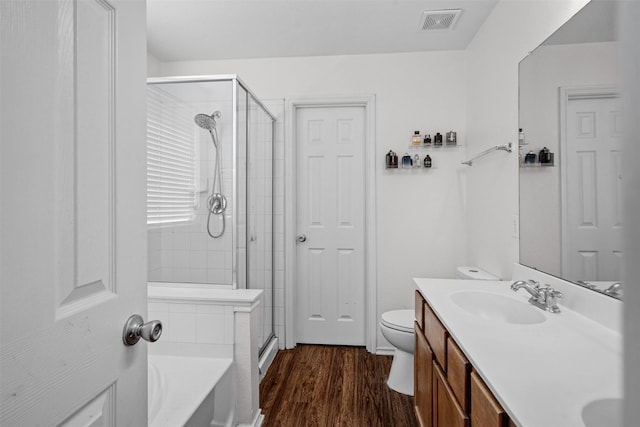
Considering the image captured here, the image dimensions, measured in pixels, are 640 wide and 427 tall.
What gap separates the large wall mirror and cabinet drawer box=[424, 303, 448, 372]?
0.57 metres

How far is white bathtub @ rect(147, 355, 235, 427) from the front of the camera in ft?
4.56

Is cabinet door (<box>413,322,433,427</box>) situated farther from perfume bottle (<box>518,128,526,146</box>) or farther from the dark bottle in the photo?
the dark bottle

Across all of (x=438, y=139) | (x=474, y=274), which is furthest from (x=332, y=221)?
(x=474, y=274)

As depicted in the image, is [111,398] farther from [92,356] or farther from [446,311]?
[446,311]

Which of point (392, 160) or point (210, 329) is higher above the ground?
point (392, 160)

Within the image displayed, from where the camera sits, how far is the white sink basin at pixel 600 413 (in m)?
0.74

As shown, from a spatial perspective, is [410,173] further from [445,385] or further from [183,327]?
[183,327]

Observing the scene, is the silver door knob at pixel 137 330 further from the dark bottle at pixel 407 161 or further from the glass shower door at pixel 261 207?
the dark bottle at pixel 407 161

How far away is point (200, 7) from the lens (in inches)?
89.1

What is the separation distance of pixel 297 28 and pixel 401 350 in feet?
7.65

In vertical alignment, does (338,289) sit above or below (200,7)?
below

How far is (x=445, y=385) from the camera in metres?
1.32

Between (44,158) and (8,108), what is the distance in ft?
0.30

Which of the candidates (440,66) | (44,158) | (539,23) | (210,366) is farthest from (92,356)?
(440,66)
